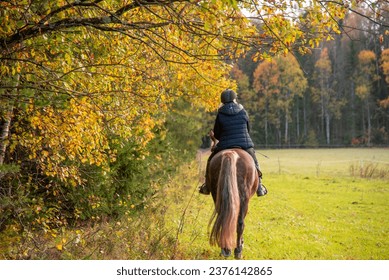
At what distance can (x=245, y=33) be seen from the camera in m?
5.14

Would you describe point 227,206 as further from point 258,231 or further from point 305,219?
point 305,219

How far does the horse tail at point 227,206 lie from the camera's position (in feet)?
21.1

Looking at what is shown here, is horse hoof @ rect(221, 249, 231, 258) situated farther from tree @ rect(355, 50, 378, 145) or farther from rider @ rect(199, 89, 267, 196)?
tree @ rect(355, 50, 378, 145)

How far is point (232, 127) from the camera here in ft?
24.5

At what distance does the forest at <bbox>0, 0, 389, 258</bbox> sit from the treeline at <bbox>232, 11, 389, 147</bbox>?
85.7 feet

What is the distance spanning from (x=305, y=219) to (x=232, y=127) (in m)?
5.49

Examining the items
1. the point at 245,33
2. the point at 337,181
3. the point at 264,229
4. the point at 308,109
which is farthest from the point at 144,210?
the point at 308,109

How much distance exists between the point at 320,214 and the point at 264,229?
3.19 metres

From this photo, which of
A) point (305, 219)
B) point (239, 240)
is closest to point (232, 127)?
point (239, 240)

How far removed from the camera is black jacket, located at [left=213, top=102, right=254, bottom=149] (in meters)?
7.43

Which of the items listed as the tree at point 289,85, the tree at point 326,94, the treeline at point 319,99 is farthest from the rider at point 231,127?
the tree at point 289,85

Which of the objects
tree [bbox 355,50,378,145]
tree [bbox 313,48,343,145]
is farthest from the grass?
tree [bbox 313,48,343,145]

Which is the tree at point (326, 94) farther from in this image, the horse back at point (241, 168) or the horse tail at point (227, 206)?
the horse tail at point (227, 206)
